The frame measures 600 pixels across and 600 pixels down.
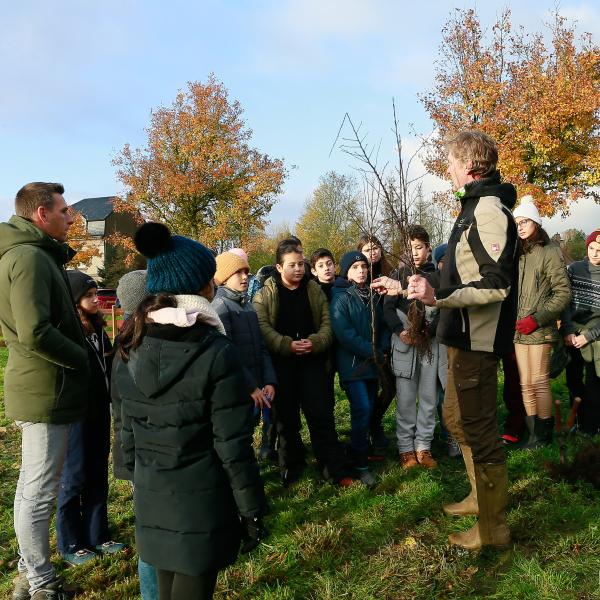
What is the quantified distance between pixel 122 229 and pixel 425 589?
201 ft

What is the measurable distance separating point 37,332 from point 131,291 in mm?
712

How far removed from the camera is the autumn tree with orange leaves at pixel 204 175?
103ft

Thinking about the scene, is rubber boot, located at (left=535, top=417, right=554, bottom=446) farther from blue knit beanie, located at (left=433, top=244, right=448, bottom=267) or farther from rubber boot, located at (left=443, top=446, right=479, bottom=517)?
blue knit beanie, located at (left=433, top=244, right=448, bottom=267)

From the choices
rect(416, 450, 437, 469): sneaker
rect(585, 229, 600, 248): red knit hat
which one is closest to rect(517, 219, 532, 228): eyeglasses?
rect(585, 229, 600, 248): red knit hat

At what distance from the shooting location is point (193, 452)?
2.33 meters

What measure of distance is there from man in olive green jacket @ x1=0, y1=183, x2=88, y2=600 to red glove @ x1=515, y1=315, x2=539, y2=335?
3964mm

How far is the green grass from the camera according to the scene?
2979 millimetres

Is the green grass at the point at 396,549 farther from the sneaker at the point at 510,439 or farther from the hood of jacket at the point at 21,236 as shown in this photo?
the hood of jacket at the point at 21,236

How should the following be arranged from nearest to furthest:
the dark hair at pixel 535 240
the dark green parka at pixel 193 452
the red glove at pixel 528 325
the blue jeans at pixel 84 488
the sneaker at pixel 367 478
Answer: the dark green parka at pixel 193 452 → the blue jeans at pixel 84 488 → the sneaker at pixel 367 478 → the red glove at pixel 528 325 → the dark hair at pixel 535 240

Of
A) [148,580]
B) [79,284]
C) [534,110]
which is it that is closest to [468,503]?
[148,580]

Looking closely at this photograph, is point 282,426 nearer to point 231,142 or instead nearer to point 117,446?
point 117,446

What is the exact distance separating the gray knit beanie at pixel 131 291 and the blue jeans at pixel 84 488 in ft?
2.80

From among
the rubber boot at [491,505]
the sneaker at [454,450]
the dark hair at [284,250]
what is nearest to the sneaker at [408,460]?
the sneaker at [454,450]

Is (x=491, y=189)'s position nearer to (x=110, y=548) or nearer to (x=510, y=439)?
(x=510, y=439)
